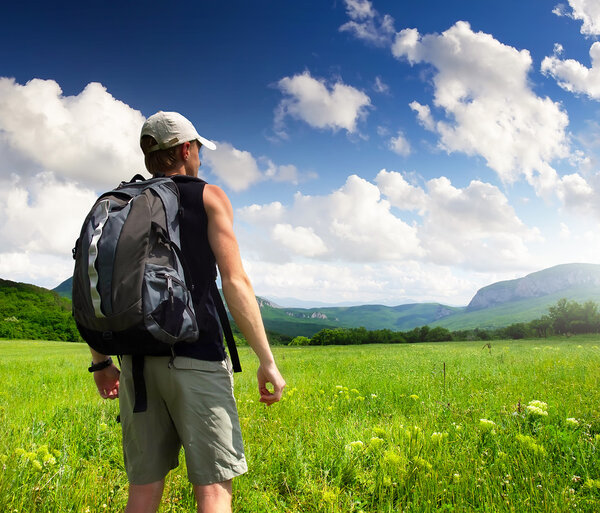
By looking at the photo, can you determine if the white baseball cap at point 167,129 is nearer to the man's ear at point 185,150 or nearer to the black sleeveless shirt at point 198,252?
the man's ear at point 185,150

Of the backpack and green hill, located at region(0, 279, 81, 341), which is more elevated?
the backpack

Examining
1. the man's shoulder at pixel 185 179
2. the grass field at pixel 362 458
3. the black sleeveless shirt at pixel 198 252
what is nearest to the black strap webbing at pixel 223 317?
the black sleeveless shirt at pixel 198 252

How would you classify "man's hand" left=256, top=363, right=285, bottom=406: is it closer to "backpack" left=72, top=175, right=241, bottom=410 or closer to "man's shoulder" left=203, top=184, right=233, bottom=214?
"backpack" left=72, top=175, right=241, bottom=410

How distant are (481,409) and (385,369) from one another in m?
5.08

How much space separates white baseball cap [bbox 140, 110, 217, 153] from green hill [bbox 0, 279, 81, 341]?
101 metres

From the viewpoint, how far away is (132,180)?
7.68 feet

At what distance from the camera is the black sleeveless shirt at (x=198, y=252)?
2.06 meters

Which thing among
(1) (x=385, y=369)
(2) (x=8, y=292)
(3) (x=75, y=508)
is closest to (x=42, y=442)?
(3) (x=75, y=508)

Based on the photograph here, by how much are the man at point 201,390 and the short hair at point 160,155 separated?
0.10 metres

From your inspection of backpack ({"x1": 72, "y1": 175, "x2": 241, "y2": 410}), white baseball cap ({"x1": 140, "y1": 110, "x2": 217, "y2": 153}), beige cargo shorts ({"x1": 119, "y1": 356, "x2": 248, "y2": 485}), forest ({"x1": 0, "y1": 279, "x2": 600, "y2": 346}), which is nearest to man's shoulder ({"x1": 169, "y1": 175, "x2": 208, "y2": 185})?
backpack ({"x1": 72, "y1": 175, "x2": 241, "y2": 410})

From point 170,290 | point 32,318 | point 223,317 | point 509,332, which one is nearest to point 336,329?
point 509,332

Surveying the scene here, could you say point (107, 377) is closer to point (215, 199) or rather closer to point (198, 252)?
point (198, 252)

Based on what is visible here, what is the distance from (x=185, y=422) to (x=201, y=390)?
170 millimetres

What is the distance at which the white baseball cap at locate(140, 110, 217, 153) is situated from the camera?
228 centimetres
